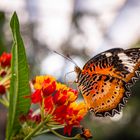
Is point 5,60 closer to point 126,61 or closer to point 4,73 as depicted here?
point 4,73

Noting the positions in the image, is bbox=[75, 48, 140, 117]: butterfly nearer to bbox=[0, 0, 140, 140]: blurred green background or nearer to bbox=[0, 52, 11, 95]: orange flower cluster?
bbox=[0, 52, 11, 95]: orange flower cluster

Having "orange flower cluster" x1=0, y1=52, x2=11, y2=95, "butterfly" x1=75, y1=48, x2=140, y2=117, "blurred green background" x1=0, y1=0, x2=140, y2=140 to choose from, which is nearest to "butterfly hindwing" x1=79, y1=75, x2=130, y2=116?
"butterfly" x1=75, y1=48, x2=140, y2=117

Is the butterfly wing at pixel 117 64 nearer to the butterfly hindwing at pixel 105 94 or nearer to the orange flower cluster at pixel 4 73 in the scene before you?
the butterfly hindwing at pixel 105 94

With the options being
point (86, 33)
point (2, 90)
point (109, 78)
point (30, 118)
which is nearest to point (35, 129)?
point (30, 118)

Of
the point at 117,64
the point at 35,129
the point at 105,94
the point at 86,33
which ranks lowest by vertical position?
the point at 35,129

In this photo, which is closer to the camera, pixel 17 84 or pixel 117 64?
pixel 17 84

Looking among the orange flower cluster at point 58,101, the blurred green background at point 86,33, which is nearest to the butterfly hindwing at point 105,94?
the orange flower cluster at point 58,101

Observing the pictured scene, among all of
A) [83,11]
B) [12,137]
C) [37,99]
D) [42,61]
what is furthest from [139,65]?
[83,11]
